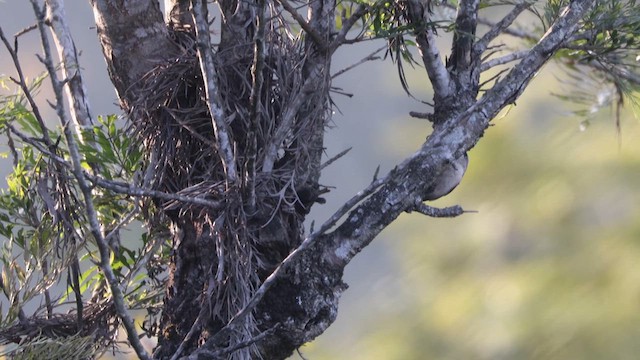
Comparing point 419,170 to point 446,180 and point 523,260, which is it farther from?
point 523,260

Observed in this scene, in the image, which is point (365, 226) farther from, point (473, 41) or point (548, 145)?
point (548, 145)

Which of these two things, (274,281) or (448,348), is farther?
(448,348)

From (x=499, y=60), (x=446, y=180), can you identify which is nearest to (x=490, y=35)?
(x=499, y=60)

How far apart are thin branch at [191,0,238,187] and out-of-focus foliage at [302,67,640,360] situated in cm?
121

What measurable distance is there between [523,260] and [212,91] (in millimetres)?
1334

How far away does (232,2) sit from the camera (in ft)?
3.03

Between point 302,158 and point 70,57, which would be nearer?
point 302,158

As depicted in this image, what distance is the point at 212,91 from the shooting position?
31.2 inches

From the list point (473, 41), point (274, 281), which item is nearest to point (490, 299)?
point (473, 41)

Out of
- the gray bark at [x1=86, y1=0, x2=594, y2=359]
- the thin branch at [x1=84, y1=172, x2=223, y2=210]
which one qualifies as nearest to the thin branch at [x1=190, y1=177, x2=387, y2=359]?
the gray bark at [x1=86, y1=0, x2=594, y2=359]

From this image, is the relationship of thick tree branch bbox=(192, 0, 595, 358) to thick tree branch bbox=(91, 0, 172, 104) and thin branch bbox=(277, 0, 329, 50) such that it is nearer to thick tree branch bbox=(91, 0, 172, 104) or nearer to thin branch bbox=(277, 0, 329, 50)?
thin branch bbox=(277, 0, 329, 50)

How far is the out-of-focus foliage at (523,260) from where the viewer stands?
71.9 inches

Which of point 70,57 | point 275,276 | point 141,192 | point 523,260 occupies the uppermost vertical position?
point 70,57

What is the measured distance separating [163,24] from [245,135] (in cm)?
17
